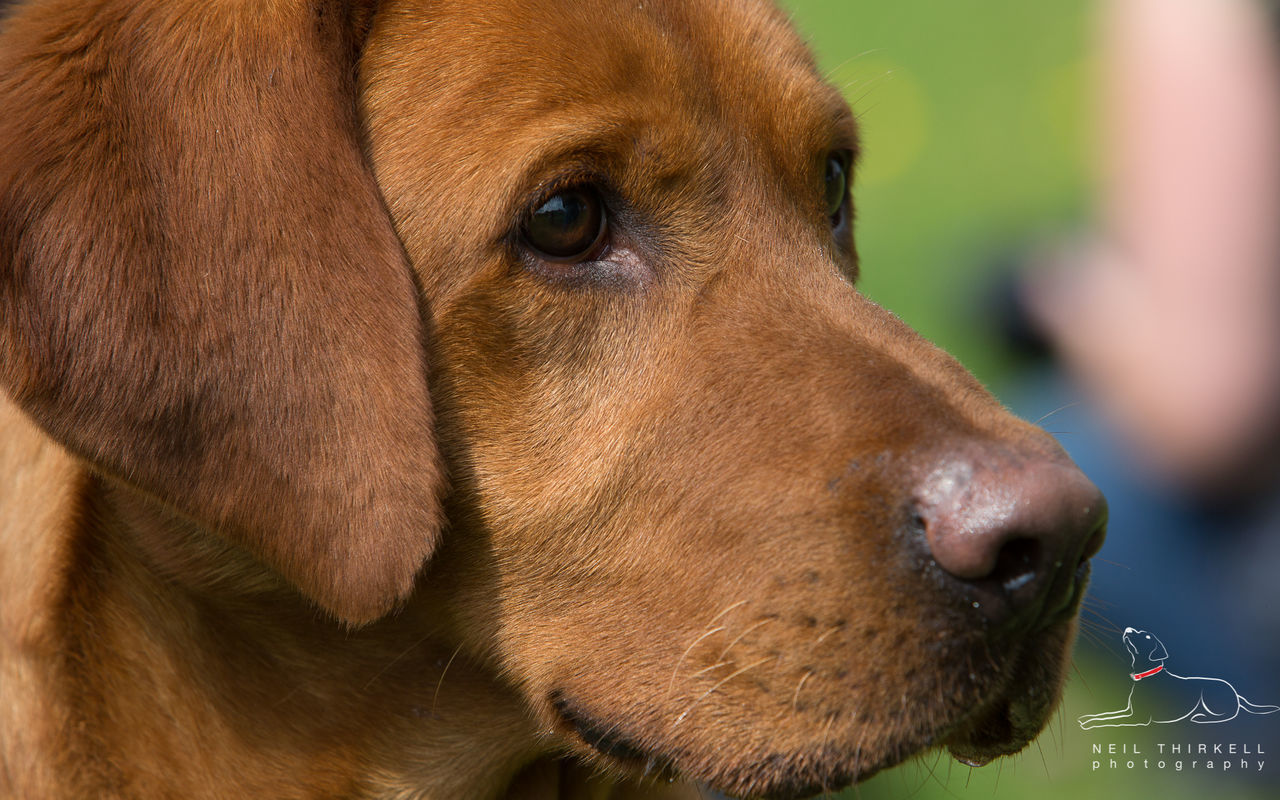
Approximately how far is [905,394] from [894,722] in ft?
2.03

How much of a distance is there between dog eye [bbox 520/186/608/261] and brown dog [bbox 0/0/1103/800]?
1cm

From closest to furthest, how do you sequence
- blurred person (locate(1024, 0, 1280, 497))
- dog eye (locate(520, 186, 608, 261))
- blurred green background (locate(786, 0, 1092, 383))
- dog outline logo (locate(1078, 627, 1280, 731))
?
1. dog eye (locate(520, 186, 608, 261))
2. blurred person (locate(1024, 0, 1280, 497))
3. dog outline logo (locate(1078, 627, 1280, 731))
4. blurred green background (locate(786, 0, 1092, 383))

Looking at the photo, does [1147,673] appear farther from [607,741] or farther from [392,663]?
[392,663]

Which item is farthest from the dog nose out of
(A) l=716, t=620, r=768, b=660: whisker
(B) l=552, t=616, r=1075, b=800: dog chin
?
(A) l=716, t=620, r=768, b=660: whisker

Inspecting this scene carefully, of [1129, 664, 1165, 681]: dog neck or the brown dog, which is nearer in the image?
the brown dog

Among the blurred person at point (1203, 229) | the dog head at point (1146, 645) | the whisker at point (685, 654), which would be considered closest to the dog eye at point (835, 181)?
the whisker at point (685, 654)

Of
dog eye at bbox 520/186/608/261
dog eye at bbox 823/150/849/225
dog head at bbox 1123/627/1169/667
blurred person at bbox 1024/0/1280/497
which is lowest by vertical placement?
dog head at bbox 1123/627/1169/667

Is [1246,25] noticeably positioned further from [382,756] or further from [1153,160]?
[382,756]

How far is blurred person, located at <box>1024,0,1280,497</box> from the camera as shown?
4.17m

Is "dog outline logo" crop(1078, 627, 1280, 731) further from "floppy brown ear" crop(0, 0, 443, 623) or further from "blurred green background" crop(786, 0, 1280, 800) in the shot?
"floppy brown ear" crop(0, 0, 443, 623)

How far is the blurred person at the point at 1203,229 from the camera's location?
4.17 meters

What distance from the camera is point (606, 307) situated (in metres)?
Result: 2.55

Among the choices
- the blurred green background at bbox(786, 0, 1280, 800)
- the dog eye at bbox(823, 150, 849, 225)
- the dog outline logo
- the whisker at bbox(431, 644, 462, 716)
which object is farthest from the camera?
the blurred green background at bbox(786, 0, 1280, 800)

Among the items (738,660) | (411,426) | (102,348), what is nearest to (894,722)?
(738,660)
